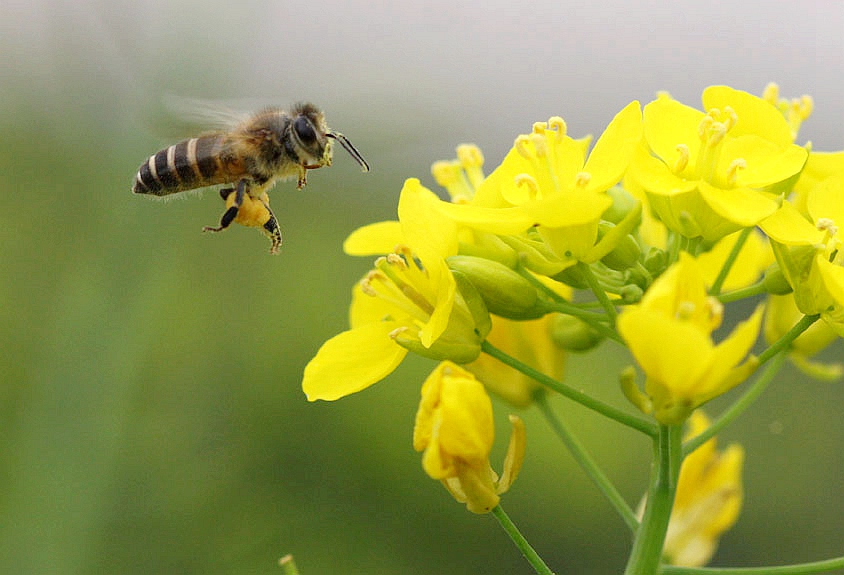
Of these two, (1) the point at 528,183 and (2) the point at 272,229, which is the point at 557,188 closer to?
(1) the point at 528,183

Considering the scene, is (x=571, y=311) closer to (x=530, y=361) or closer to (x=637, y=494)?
(x=530, y=361)

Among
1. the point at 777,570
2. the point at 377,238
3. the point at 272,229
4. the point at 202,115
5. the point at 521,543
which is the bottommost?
the point at 777,570

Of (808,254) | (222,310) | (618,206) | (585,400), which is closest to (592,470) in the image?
(585,400)

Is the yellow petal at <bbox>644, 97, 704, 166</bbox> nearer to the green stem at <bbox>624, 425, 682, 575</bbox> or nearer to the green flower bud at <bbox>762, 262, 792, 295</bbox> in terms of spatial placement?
the green flower bud at <bbox>762, 262, 792, 295</bbox>

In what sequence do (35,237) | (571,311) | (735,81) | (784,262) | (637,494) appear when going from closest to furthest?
(784,262) < (571,311) < (35,237) < (735,81) < (637,494)

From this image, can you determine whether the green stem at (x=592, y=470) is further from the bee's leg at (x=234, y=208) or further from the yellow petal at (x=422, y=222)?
the bee's leg at (x=234, y=208)

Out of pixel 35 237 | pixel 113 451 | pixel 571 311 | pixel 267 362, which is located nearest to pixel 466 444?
pixel 571 311
